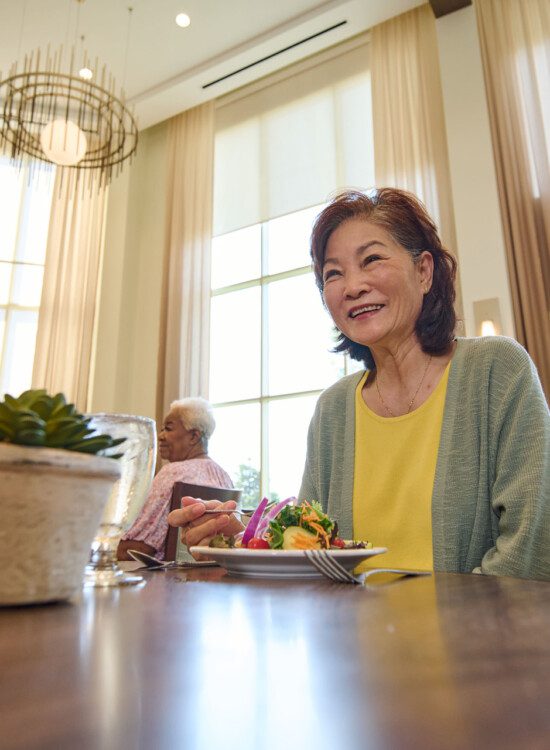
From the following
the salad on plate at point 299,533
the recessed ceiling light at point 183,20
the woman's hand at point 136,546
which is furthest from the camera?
the recessed ceiling light at point 183,20

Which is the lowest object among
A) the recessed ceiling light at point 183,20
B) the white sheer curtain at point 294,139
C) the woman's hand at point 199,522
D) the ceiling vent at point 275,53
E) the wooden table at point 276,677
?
the wooden table at point 276,677

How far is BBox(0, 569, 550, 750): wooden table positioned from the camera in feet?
0.51

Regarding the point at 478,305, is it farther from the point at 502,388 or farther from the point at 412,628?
the point at 412,628

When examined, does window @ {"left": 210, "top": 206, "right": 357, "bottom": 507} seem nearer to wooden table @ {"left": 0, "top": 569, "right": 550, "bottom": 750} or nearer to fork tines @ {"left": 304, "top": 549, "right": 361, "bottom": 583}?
fork tines @ {"left": 304, "top": 549, "right": 361, "bottom": 583}

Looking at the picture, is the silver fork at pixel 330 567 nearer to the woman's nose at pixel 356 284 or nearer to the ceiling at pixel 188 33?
the woman's nose at pixel 356 284

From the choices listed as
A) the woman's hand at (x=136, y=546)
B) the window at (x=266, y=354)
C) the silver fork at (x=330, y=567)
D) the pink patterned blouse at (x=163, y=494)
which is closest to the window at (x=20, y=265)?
the window at (x=266, y=354)

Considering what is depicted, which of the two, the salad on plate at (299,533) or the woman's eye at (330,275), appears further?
the woman's eye at (330,275)

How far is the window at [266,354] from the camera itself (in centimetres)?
522

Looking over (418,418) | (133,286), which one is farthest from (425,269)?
(133,286)

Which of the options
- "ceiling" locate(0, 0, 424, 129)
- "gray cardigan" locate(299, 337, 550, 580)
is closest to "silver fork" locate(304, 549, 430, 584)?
"gray cardigan" locate(299, 337, 550, 580)

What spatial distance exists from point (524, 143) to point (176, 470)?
3.17m

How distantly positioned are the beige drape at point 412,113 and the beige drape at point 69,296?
115 inches

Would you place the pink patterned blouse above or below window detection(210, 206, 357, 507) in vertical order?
below

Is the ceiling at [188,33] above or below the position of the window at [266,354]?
above
